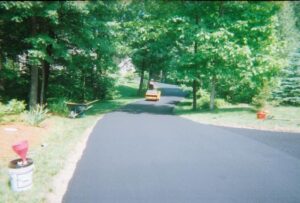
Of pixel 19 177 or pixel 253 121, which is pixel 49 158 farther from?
pixel 253 121

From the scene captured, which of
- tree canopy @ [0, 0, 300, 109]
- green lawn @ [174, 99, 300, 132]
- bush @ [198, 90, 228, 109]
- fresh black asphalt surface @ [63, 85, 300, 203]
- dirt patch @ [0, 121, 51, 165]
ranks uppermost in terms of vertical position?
tree canopy @ [0, 0, 300, 109]

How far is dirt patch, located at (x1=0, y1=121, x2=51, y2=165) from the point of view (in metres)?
9.50

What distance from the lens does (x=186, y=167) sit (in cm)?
939

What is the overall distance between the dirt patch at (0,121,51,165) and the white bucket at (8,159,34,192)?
218cm

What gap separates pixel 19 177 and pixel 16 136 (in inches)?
203

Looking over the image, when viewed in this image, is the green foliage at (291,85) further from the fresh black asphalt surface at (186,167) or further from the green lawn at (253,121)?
the fresh black asphalt surface at (186,167)

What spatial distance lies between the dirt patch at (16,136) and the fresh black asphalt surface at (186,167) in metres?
2.05

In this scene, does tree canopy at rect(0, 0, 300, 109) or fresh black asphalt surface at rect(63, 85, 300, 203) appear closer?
fresh black asphalt surface at rect(63, 85, 300, 203)

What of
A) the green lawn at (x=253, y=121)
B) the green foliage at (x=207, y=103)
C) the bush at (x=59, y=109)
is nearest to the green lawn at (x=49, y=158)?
the bush at (x=59, y=109)

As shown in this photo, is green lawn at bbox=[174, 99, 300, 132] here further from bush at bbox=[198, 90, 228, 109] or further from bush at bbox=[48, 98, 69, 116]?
bush at bbox=[48, 98, 69, 116]

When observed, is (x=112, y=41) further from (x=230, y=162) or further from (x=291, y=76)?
(x=291, y=76)

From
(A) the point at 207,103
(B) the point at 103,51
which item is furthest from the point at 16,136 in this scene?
(A) the point at 207,103

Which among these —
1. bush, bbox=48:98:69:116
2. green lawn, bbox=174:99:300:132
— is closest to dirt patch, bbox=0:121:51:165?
bush, bbox=48:98:69:116

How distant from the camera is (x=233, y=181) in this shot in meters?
8.22
